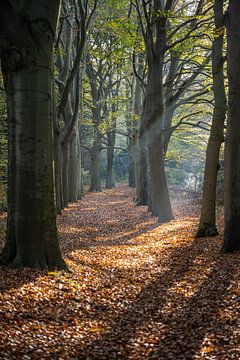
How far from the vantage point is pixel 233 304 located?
582cm

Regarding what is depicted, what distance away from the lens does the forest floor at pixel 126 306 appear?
459cm

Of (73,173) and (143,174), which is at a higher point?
(73,173)

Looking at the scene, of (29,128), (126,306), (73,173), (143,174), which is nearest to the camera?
(126,306)

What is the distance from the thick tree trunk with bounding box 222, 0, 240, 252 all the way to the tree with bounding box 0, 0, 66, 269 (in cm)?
414

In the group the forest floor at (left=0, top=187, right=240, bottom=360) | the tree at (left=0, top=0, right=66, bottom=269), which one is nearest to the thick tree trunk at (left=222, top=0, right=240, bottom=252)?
the forest floor at (left=0, top=187, right=240, bottom=360)

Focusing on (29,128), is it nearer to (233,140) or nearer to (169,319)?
(169,319)

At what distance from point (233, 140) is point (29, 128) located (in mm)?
4627

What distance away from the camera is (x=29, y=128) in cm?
692

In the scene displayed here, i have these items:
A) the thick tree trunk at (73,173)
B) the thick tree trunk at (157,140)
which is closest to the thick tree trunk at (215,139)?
the thick tree trunk at (157,140)

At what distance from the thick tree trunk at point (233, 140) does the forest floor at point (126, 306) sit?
24.2 inches

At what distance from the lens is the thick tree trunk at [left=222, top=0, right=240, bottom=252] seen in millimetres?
8906

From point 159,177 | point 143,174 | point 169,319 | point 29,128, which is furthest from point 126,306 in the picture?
point 143,174

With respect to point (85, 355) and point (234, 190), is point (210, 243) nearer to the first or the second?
point (234, 190)

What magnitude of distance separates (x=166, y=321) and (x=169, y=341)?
27.7 inches
